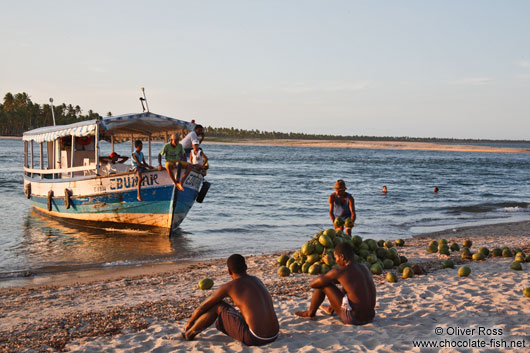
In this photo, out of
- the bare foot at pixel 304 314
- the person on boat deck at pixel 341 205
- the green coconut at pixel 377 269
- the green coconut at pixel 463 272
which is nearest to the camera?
the bare foot at pixel 304 314

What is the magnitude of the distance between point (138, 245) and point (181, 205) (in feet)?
5.82

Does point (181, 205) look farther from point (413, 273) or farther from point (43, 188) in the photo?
point (413, 273)

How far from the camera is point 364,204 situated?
2227cm

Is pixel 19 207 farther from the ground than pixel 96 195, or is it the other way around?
pixel 96 195

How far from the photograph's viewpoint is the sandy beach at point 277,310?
5.18 m

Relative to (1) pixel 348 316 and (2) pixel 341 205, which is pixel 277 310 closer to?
(1) pixel 348 316

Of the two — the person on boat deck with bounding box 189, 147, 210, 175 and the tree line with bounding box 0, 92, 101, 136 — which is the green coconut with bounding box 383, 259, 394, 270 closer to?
the person on boat deck with bounding box 189, 147, 210, 175

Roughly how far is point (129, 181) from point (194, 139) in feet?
8.56

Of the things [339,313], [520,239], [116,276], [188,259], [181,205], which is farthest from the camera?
[181,205]

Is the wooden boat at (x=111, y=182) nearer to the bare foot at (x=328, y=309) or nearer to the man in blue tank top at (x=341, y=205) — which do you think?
the man in blue tank top at (x=341, y=205)

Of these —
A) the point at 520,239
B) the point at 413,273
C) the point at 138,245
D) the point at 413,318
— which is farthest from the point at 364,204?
the point at 413,318

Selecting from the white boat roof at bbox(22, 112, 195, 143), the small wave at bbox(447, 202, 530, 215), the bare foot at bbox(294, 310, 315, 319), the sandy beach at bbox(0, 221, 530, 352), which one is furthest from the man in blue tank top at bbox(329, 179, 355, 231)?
the small wave at bbox(447, 202, 530, 215)

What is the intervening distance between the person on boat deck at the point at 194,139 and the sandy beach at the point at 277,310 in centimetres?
435

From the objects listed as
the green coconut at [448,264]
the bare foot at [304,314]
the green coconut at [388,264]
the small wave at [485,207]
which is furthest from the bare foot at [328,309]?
the small wave at [485,207]
